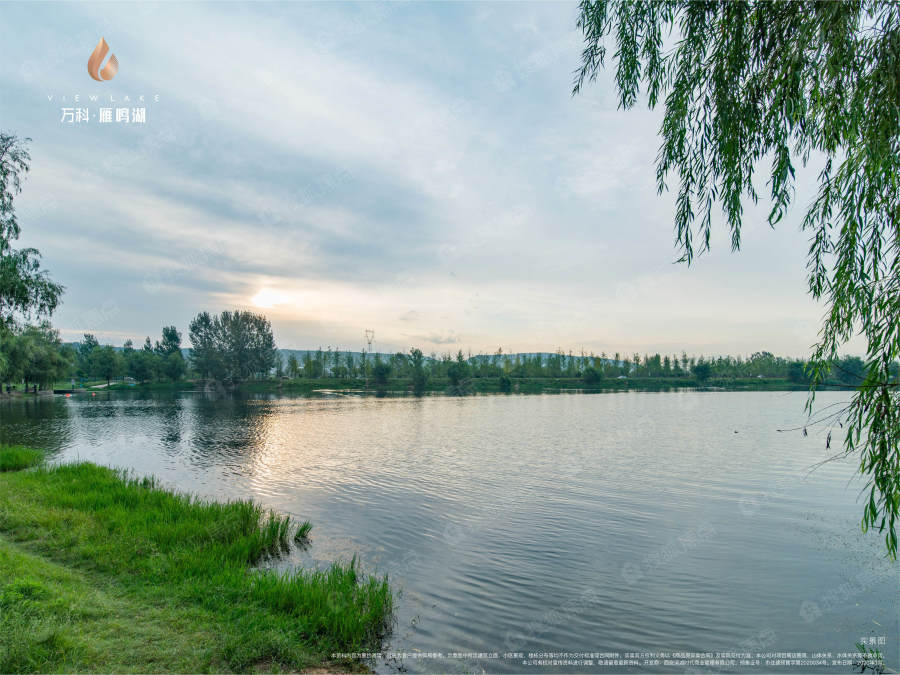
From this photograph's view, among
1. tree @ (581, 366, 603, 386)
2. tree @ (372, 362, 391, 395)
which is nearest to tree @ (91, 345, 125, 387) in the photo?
tree @ (372, 362, 391, 395)

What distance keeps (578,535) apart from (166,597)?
9.87m

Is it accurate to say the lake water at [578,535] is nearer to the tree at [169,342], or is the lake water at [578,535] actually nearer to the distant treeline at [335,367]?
the distant treeline at [335,367]

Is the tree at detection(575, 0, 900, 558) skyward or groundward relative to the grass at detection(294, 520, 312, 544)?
skyward

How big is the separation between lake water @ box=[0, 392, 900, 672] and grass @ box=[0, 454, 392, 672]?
1075 millimetres

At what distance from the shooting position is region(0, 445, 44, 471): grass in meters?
18.7

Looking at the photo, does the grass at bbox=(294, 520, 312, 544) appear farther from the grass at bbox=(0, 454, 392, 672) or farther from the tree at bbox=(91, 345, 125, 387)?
the tree at bbox=(91, 345, 125, 387)

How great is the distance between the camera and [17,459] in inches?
763

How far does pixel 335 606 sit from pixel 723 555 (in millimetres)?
9707

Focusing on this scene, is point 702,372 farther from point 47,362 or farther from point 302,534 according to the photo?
point 47,362

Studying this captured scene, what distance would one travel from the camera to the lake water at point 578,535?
26.1 feet

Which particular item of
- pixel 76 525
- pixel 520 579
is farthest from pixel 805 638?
pixel 76 525

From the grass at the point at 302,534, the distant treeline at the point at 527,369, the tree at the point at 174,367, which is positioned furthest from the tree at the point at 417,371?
the grass at the point at 302,534

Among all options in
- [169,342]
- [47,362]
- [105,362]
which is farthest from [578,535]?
[169,342]

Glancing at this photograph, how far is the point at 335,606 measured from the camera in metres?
7.35
